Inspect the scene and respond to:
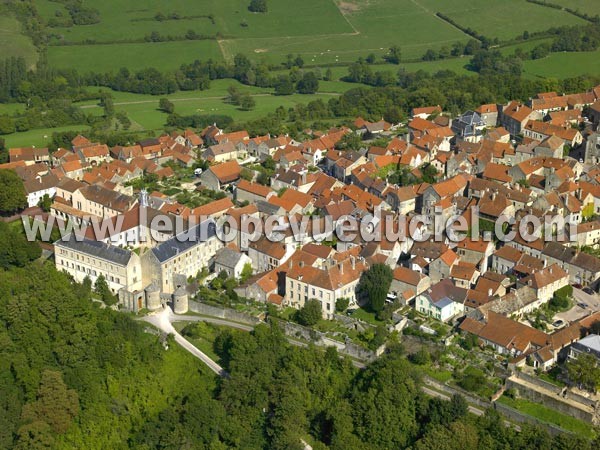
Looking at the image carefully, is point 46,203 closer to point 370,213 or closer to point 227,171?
point 227,171

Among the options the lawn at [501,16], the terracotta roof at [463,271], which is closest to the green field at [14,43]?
the lawn at [501,16]

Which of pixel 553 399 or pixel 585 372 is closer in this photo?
pixel 585 372

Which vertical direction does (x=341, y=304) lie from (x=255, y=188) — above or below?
below

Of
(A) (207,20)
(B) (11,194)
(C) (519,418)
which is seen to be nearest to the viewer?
(C) (519,418)

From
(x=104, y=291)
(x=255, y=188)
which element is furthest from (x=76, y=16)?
(x=104, y=291)

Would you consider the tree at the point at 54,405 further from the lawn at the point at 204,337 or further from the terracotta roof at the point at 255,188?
the terracotta roof at the point at 255,188
